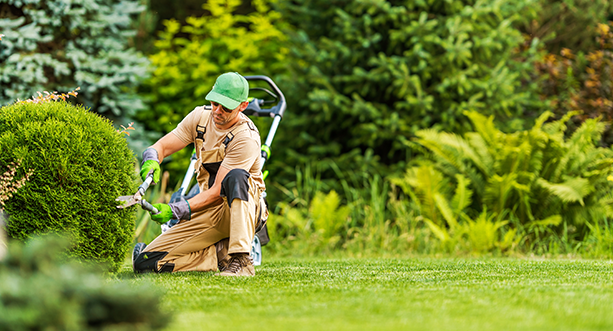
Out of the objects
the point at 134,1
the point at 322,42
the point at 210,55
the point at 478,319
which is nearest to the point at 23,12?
the point at 134,1

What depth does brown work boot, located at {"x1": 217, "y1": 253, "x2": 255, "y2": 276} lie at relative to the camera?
13.1 ft

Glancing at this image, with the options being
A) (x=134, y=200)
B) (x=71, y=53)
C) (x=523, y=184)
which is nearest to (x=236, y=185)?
(x=134, y=200)

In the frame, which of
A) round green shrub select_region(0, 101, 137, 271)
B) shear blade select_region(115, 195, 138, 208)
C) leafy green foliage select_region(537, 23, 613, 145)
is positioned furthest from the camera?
leafy green foliage select_region(537, 23, 613, 145)

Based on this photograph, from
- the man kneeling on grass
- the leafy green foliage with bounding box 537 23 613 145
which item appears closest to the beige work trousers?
the man kneeling on grass

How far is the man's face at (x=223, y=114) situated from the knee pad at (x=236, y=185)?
14.1 inches

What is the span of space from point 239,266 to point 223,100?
1.10 metres

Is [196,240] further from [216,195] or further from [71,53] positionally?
[71,53]

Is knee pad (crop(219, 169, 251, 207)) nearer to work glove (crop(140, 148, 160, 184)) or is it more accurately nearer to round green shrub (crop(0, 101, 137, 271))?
work glove (crop(140, 148, 160, 184))

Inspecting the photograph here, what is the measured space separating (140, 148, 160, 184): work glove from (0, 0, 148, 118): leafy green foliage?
15.0 ft

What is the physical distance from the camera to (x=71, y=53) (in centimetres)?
862

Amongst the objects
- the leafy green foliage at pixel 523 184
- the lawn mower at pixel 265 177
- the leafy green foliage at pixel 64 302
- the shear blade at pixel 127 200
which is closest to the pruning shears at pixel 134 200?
the shear blade at pixel 127 200

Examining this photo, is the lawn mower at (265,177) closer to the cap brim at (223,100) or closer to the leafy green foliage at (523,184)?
the cap brim at (223,100)

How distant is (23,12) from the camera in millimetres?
8656

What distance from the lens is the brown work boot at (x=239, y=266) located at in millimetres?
4000
